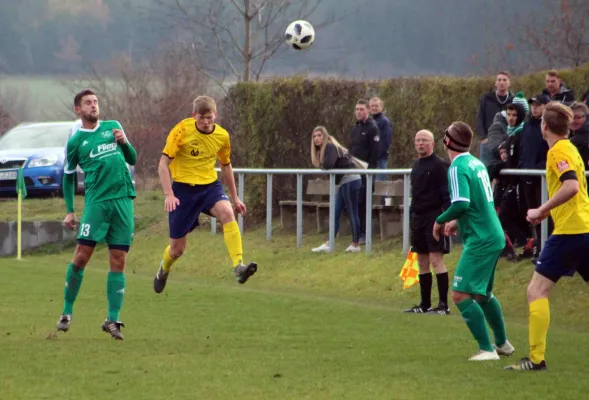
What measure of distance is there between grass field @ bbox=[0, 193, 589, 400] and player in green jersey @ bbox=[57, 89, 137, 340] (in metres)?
0.44

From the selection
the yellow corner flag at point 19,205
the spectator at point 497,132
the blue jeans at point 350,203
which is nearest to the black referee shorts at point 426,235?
the spectator at point 497,132

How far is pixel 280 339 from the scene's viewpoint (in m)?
11.5

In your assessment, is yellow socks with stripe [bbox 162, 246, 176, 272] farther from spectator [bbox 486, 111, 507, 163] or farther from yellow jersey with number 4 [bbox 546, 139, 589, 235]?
spectator [bbox 486, 111, 507, 163]

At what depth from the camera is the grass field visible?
8828 millimetres

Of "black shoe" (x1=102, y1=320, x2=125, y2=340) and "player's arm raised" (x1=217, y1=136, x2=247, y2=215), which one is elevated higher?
"player's arm raised" (x1=217, y1=136, x2=247, y2=215)

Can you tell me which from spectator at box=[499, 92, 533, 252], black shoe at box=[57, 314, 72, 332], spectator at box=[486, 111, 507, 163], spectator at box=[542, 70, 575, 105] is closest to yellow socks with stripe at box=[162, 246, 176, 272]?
black shoe at box=[57, 314, 72, 332]

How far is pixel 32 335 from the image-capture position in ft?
38.4

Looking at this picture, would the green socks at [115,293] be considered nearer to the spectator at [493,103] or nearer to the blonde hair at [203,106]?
the blonde hair at [203,106]

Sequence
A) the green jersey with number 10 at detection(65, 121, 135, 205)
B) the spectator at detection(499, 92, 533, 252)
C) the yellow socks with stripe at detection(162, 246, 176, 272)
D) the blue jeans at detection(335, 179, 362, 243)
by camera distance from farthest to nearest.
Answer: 1. the blue jeans at detection(335, 179, 362, 243)
2. the spectator at detection(499, 92, 533, 252)
3. the yellow socks with stripe at detection(162, 246, 176, 272)
4. the green jersey with number 10 at detection(65, 121, 135, 205)

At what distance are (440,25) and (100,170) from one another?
25.7 m

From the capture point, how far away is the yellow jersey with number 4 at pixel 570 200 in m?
9.37

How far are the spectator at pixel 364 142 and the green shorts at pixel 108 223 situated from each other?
8.61 m

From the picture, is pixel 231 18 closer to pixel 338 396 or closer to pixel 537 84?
pixel 537 84

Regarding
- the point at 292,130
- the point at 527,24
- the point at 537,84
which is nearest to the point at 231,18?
the point at 527,24
